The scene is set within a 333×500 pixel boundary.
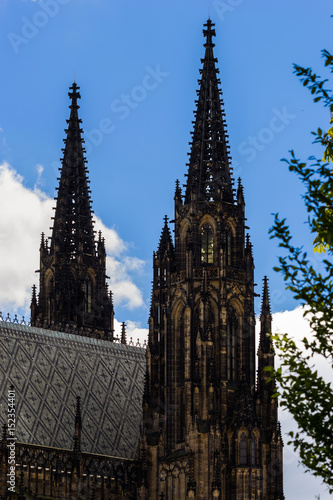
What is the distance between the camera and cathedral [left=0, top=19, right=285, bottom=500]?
6738cm

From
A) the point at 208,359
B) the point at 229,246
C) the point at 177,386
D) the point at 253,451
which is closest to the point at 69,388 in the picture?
the point at 177,386

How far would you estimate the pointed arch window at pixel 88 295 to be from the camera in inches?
3469

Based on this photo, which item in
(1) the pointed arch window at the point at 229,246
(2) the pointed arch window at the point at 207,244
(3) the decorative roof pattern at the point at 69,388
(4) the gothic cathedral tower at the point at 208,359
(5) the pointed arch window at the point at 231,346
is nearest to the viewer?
(4) the gothic cathedral tower at the point at 208,359

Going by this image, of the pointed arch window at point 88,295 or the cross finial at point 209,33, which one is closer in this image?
the cross finial at point 209,33

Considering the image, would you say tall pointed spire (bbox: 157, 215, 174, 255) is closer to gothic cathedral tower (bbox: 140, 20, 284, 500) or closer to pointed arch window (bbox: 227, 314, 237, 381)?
gothic cathedral tower (bbox: 140, 20, 284, 500)

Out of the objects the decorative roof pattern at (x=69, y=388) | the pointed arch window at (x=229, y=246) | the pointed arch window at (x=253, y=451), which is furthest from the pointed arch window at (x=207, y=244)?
the decorative roof pattern at (x=69, y=388)

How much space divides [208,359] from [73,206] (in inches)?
1008

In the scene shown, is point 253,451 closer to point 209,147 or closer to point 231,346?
point 231,346

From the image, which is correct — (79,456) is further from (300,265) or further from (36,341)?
(300,265)

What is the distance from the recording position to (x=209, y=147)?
245 ft

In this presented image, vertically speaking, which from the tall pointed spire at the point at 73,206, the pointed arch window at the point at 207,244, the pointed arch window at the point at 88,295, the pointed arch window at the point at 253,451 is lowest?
the pointed arch window at the point at 253,451

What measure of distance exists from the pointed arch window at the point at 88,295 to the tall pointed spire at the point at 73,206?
2.12m

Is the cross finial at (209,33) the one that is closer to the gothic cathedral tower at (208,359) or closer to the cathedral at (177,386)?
the cathedral at (177,386)

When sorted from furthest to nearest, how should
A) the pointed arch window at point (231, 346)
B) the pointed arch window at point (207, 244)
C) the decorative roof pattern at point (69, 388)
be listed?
the pointed arch window at point (207, 244) < the decorative roof pattern at point (69, 388) < the pointed arch window at point (231, 346)
